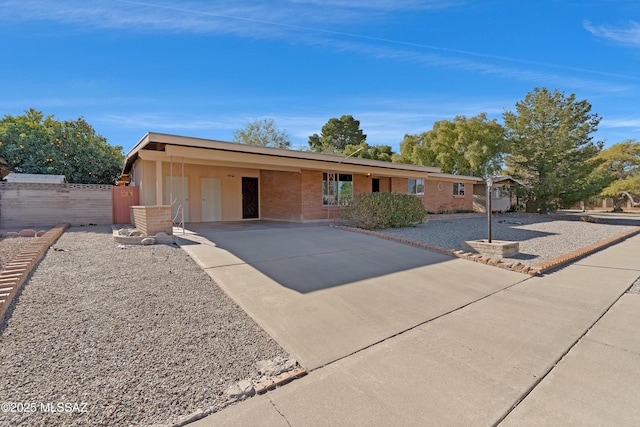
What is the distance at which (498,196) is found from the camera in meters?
26.1

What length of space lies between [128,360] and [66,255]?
16.4ft

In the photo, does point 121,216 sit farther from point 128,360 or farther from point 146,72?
point 128,360

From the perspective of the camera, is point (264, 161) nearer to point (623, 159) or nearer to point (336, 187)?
point (336, 187)

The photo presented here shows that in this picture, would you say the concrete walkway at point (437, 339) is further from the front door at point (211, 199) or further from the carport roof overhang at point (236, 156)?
the front door at point (211, 199)

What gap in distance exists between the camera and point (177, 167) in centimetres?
1280

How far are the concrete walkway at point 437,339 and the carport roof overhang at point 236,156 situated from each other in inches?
153

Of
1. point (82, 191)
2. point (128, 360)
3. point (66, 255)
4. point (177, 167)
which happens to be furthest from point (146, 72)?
point (128, 360)

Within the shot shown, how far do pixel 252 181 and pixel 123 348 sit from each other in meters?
12.5

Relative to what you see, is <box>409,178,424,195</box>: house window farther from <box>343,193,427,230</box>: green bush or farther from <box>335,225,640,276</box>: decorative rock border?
<box>335,225,640,276</box>: decorative rock border

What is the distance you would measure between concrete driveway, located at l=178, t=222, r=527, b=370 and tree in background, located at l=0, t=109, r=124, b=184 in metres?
14.3

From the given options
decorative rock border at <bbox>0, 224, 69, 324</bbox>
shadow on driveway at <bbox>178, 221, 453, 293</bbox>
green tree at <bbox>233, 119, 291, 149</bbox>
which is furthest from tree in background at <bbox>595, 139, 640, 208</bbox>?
decorative rock border at <bbox>0, 224, 69, 324</bbox>

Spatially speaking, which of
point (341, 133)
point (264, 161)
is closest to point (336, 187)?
point (264, 161)

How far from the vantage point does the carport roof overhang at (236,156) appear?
9172mm

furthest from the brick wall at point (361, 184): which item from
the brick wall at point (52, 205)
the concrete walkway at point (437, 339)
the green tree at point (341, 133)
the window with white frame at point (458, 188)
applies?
A: the green tree at point (341, 133)
